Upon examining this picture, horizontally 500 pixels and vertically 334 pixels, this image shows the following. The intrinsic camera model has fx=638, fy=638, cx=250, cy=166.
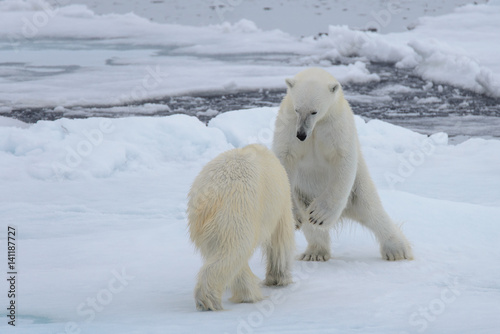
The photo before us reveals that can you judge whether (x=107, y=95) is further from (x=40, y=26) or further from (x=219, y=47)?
(x=40, y=26)

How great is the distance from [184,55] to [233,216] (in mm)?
9532

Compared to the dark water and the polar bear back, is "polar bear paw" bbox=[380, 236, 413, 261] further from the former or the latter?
the dark water

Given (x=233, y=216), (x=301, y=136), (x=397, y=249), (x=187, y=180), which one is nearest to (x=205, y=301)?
(x=233, y=216)

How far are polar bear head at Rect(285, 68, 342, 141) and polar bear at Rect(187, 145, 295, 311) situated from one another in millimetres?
370

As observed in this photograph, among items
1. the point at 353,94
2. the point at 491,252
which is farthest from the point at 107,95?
A: the point at 491,252

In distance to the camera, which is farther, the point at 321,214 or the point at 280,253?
the point at 321,214

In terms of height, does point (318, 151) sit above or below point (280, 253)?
above

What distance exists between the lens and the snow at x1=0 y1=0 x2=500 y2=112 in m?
9.22

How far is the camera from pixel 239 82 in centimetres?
976

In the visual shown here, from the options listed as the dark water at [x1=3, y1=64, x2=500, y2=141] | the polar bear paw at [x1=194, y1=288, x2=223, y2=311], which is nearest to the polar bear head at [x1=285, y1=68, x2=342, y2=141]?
the polar bear paw at [x1=194, y1=288, x2=223, y2=311]

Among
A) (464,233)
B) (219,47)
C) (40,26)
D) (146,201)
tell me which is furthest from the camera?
(40,26)

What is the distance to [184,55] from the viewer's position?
459 inches

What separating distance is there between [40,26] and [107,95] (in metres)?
5.88

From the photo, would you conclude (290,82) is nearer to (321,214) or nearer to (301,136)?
(301,136)
